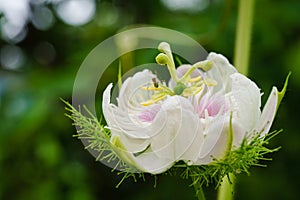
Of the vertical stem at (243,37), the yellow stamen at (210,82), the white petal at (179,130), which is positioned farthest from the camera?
the vertical stem at (243,37)

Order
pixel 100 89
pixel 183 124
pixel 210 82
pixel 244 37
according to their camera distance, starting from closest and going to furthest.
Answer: pixel 183 124, pixel 210 82, pixel 244 37, pixel 100 89

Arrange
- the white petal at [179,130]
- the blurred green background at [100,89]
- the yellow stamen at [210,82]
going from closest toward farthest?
the white petal at [179,130], the yellow stamen at [210,82], the blurred green background at [100,89]

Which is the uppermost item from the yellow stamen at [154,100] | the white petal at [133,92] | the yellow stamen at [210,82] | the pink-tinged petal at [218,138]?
the white petal at [133,92]

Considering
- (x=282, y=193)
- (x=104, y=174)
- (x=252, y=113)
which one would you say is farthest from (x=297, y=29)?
(x=252, y=113)

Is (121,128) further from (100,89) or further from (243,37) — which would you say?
(100,89)

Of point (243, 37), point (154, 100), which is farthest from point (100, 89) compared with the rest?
point (154, 100)

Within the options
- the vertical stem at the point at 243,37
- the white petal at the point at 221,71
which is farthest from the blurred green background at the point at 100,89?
the white petal at the point at 221,71

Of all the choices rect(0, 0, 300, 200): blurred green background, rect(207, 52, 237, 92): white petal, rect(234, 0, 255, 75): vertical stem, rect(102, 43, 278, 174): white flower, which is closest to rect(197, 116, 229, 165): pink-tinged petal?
rect(102, 43, 278, 174): white flower

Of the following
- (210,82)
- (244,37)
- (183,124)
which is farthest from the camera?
(244,37)

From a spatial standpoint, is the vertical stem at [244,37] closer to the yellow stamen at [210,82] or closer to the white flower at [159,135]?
the yellow stamen at [210,82]
